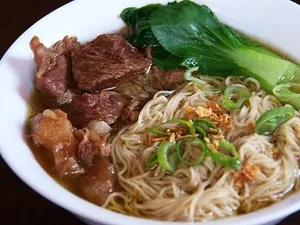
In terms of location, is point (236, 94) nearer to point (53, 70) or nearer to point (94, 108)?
point (94, 108)

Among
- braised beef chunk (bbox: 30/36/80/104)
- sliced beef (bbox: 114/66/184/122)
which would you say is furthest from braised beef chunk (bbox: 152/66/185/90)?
braised beef chunk (bbox: 30/36/80/104)

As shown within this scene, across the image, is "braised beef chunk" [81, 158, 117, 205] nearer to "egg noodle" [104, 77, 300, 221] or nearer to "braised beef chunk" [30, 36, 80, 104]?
"egg noodle" [104, 77, 300, 221]

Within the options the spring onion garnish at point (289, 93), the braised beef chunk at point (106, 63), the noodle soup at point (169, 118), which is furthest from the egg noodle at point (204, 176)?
the braised beef chunk at point (106, 63)

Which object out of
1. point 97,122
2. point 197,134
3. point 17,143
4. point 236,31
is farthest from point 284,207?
point 236,31

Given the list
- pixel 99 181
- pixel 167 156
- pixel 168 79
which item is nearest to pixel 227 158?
pixel 167 156

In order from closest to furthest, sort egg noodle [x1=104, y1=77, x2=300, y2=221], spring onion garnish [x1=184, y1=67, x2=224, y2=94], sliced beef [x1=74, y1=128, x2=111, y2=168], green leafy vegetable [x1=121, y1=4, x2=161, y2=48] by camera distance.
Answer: egg noodle [x1=104, y1=77, x2=300, y2=221]
sliced beef [x1=74, y1=128, x2=111, y2=168]
spring onion garnish [x1=184, y1=67, x2=224, y2=94]
green leafy vegetable [x1=121, y1=4, x2=161, y2=48]

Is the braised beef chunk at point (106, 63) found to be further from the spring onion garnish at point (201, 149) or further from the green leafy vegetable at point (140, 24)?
the spring onion garnish at point (201, 149)
